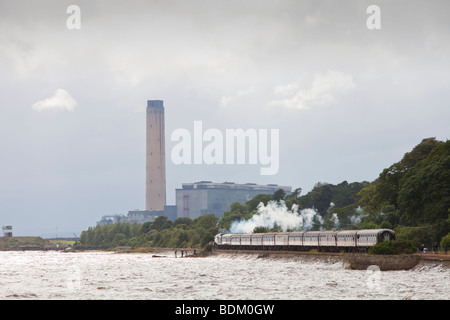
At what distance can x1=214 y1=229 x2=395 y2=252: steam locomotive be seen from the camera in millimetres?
108900

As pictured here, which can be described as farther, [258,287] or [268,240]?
[268,240]

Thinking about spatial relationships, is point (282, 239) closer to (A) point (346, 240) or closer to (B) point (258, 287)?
(A) point (346, 240)

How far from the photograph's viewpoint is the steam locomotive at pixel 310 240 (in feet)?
357

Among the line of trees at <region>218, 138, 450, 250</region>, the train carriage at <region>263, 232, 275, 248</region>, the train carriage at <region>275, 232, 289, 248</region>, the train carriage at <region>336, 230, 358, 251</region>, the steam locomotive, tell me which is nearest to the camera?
the steam locomotive

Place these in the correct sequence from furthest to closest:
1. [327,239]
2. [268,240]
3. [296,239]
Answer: [268,240] < [296,239] < [327,239]

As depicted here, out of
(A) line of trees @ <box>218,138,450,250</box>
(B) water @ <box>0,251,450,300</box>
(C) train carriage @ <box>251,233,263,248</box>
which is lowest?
(B) water @ <box>0,251,450,300</box>

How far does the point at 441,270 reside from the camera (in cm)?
8231

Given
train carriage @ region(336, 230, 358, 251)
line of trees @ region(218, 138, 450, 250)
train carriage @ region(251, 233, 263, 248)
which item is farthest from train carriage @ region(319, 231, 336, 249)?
train carriage @ region(251, 233, 263, 248)

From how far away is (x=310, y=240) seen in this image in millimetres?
132875

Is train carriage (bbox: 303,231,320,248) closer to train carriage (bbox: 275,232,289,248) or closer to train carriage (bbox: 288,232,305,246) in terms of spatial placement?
train carriage (bbox: 288,232,305,246)

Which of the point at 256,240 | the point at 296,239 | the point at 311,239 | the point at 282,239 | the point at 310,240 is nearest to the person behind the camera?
the point at 311,239

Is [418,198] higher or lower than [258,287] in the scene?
higher

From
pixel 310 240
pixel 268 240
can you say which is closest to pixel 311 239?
pixel 310 240
